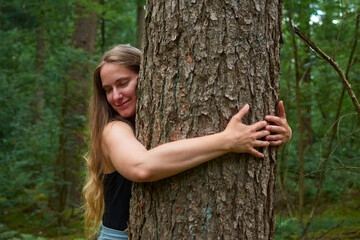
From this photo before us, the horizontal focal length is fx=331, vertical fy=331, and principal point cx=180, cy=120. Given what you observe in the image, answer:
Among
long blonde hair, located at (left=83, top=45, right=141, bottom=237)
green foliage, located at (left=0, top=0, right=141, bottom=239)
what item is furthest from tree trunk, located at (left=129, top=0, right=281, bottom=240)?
green foliage, located at (left=0, top=0, right=141, bottom=239)

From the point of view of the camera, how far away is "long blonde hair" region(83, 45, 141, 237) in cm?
251

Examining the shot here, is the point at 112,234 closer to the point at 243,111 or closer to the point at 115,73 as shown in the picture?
the point at 115,73

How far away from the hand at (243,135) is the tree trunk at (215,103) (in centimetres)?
4

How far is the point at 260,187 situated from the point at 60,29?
9.00 metres

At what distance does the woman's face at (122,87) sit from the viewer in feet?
7.90

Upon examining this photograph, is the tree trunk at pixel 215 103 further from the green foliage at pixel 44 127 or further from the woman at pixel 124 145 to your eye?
the green foliage at pixel 44 127

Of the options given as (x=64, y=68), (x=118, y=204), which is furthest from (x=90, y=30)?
(x=118, y=204)

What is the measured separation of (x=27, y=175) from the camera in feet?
32.7

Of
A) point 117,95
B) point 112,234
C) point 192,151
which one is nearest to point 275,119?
point 192,151

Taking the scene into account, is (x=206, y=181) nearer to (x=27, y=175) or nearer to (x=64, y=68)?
(x=64, y=68)

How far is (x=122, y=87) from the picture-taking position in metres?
2.43

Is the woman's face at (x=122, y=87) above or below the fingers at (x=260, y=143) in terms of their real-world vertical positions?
above

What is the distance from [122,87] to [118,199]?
82 centimetres

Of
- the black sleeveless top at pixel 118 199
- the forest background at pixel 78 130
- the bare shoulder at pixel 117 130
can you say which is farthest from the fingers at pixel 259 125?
the forest background at pixel 78 130
